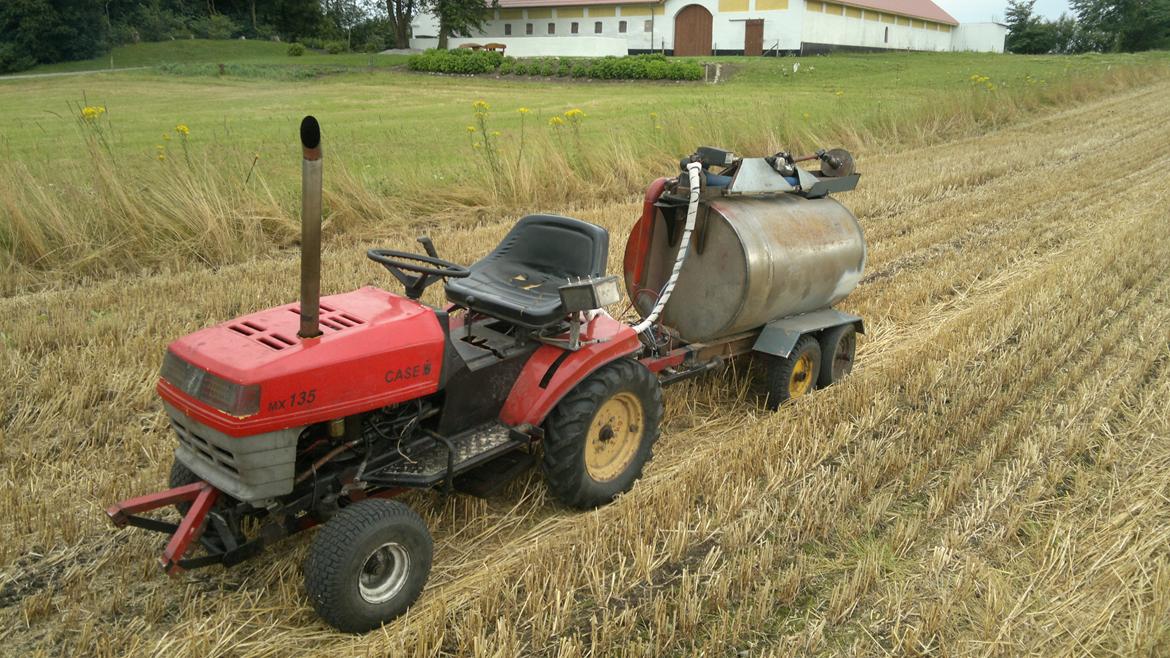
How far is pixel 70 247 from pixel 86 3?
158ft

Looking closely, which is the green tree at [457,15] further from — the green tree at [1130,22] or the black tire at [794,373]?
the black tire at [794,373]

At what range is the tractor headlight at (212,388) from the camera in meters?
2.65

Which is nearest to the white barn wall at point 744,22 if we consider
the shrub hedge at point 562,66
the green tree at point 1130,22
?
the shrub hedge at point 562,66

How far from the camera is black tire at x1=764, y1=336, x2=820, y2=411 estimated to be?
4.69 metres

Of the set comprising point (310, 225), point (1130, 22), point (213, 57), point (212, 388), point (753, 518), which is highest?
point (1130, 22)

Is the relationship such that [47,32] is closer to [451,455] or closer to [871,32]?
[871,32]

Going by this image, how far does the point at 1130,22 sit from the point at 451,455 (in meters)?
68.6

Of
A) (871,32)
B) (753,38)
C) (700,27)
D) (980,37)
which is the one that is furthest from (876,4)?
(980,37)

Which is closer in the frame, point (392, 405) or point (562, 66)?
point (392, 405)

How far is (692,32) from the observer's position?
46281 millimetres

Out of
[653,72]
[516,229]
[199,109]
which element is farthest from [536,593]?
[653,72]

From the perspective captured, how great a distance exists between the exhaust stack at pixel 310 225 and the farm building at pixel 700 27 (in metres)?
43.6

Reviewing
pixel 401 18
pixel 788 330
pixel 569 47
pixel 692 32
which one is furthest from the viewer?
pixel 401 18

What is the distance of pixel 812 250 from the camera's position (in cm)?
468
